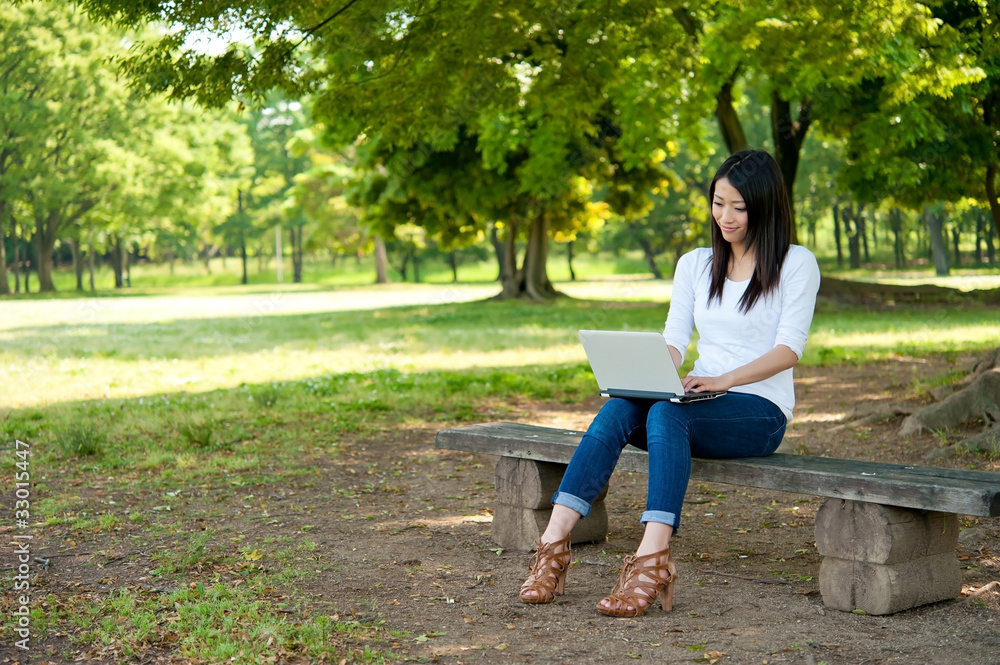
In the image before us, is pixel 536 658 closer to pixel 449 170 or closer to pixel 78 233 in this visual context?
pixel 449 170

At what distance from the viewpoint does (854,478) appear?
3582mm

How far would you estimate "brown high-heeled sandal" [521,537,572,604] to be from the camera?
156 inches

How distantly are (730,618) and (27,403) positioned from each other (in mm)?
8037

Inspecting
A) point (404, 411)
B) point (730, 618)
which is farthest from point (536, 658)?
point (404, 411)

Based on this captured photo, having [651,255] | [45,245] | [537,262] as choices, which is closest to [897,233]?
[651,255]

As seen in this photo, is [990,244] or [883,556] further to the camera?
[990,244]

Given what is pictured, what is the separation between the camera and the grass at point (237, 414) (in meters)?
3.81

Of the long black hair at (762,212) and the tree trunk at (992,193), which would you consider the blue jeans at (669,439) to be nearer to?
the long black hair at (762,212)

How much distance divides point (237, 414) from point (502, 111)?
4.65 m

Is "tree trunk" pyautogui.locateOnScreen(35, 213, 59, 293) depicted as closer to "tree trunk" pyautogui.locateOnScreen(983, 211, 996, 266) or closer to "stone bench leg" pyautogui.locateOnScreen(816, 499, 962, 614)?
"tree trunk" pyautogui.locateOnScreen(983, 211, 996, 266)

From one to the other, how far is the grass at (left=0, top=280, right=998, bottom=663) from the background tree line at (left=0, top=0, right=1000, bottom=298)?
264 centimetres

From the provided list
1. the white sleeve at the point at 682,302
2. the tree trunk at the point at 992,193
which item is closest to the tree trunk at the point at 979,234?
the tree trunk at the point at 992,193

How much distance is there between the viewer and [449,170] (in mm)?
25266

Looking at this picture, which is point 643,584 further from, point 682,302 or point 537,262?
point 537,262
